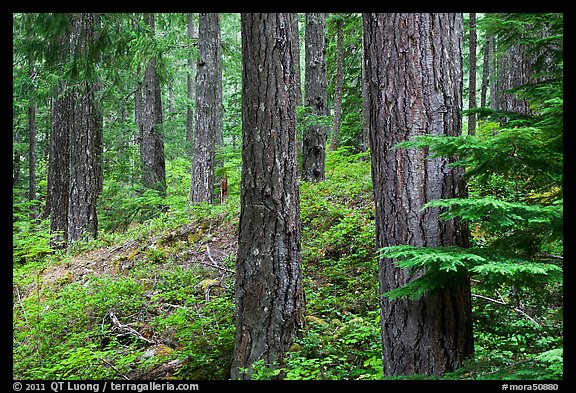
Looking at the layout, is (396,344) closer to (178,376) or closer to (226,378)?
(226,378)

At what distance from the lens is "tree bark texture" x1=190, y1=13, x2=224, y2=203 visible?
1180 centimetres

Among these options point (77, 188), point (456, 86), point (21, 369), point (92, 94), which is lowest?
point (21, 369)

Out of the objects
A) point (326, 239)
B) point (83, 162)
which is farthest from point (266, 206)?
point (83, 162)

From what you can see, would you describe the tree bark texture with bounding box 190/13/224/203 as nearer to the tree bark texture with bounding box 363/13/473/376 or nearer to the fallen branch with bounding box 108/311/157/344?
the fallen branch with bounding box 108/311/157/344

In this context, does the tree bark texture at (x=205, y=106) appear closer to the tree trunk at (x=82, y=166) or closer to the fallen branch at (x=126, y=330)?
the tree trunk at (x=82, y=166)

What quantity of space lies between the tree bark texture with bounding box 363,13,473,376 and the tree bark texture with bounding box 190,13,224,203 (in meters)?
9.09

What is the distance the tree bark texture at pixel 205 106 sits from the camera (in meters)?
11.8

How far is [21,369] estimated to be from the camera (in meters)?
5.96

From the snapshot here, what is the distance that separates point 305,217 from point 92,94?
6217 millimetres

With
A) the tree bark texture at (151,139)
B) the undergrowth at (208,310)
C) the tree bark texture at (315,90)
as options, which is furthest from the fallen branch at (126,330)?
the tree bark texture at (151,139)

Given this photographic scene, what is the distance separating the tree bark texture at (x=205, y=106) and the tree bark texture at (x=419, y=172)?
9088 mm

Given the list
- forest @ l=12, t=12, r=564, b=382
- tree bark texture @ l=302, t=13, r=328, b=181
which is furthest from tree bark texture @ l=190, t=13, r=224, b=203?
tree bark texture @ l=302, t=13, r=328, b=181
